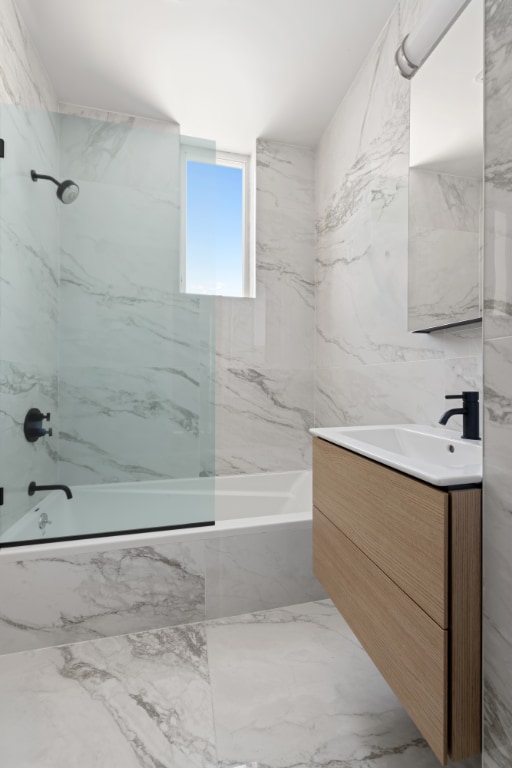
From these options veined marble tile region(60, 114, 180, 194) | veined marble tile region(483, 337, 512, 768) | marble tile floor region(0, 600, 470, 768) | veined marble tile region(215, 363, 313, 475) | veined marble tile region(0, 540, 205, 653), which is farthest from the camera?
veined marble tile region(215, 363, 313, 475)

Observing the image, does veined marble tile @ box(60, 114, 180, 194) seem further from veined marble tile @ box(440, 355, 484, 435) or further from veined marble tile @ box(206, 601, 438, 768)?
→ veined marble tile @ box(206, 601, 438, 768)

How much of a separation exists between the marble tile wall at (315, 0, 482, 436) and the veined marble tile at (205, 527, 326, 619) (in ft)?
2.32

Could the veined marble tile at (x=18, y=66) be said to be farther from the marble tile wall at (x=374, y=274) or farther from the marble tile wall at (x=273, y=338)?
the marble tile wall at (x=374, y=274)

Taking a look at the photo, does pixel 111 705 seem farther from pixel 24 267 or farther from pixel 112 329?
pixel 24 267

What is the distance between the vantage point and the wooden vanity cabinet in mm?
667

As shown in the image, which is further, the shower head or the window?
the window

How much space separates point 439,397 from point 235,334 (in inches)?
51.7

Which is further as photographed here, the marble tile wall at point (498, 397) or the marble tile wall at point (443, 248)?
the marble tile wall at point (443, 248)

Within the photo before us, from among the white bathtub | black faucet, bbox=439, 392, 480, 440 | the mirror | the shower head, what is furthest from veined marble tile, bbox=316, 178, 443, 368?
the shower head

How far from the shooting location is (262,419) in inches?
95.6

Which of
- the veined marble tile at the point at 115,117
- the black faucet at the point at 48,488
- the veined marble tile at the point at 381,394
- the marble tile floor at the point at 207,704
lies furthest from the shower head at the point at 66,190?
the marble tile floor at the point at 207,704

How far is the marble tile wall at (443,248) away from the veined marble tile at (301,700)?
121 cm

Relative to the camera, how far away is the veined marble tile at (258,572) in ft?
5.12

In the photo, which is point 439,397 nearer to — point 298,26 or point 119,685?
point 119,685
